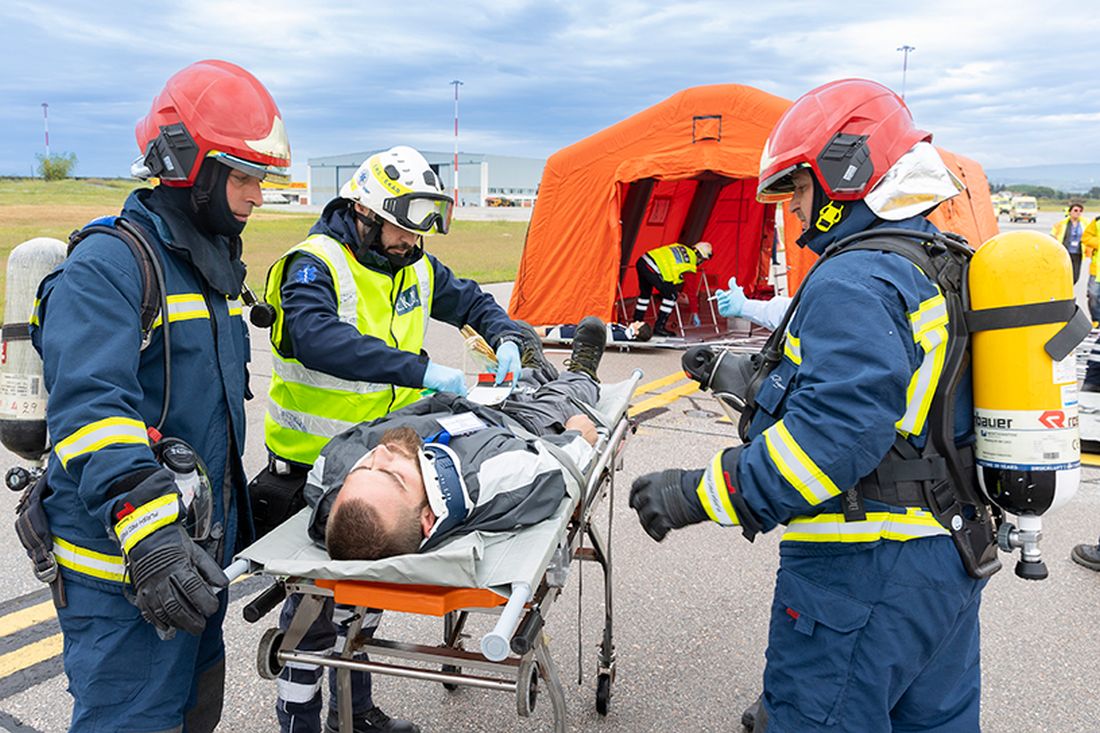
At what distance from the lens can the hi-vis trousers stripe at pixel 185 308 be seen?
213 centimetres

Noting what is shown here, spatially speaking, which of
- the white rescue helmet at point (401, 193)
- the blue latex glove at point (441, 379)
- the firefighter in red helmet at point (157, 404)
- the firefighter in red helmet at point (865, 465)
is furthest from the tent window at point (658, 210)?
the firefighter in red helmet at point (157, 404)

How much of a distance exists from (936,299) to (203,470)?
1859 millimetres

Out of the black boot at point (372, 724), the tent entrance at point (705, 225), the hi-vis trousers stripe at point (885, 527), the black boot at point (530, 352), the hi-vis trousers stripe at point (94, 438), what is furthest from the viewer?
the tent entrance at point (705, 225)

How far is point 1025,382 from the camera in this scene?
198cm

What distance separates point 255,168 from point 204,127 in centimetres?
16

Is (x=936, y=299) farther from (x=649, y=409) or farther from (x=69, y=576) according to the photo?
(x=649, y=409)

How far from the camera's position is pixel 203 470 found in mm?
2164

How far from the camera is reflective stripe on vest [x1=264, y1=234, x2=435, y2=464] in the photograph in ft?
9.84

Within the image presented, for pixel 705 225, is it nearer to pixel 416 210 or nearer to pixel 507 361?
pixel 507 361

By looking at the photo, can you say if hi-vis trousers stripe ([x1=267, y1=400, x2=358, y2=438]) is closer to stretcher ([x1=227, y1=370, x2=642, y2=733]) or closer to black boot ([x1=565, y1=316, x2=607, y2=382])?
stretcher ([x1=227, y1=370, x2=642, y2=733])

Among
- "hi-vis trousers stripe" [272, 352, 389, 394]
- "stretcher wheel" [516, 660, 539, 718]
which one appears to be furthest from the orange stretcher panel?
"hi-vis trousers stripe" [272, 352, 389, 394]

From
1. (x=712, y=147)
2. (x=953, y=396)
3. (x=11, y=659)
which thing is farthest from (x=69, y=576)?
(x=712, y=147)

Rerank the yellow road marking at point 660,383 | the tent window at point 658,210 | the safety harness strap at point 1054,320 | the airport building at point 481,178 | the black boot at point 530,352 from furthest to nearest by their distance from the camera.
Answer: the airport building at point 481,178 → the tent window at point 658,210 → the yellow road marking at point 660,383 → the black boot at point 530,352 → the safety harness strap at point 1054,320

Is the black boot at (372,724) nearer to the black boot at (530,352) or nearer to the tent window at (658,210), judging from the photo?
the black boot at (530,352)
